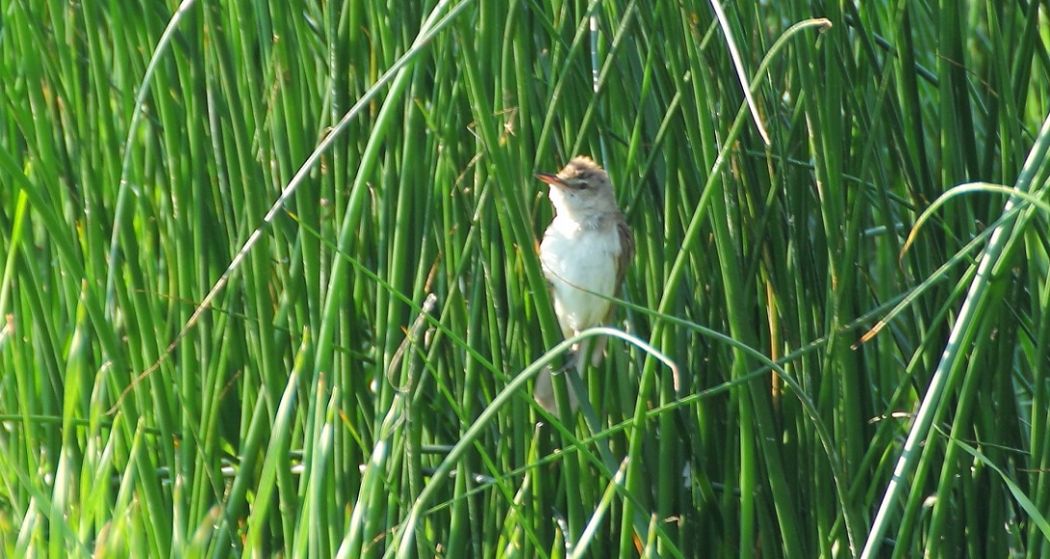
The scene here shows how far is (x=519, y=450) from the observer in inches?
70.2

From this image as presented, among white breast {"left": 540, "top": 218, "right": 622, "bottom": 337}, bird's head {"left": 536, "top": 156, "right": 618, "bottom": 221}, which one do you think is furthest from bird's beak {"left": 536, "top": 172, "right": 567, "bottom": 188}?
white breast {"left": 540, "top": 218, "right": 622, "bottom": 337}

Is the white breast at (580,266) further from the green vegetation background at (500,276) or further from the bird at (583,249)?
the green vegetation background at (500,276)

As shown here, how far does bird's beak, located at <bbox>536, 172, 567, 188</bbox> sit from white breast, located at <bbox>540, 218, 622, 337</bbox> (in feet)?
0.65

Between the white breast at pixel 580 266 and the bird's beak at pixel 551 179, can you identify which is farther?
the white breast at pixel 580 266

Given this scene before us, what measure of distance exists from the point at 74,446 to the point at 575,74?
35.2 inches

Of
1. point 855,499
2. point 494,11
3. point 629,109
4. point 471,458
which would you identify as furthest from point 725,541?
point 494,11

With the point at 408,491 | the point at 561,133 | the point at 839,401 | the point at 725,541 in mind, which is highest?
the point at 561,133

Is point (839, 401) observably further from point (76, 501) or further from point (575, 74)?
point (76, 501)

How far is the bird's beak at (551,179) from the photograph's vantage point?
1.75 metres

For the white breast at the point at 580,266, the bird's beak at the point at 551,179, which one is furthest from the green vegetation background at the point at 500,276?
the white breast at the point at 580,266

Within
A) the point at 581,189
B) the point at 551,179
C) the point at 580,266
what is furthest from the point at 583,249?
→ the point at 551,179

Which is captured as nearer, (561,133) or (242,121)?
(242,121)

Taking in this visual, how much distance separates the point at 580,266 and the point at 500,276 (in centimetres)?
37

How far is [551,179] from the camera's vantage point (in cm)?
178
